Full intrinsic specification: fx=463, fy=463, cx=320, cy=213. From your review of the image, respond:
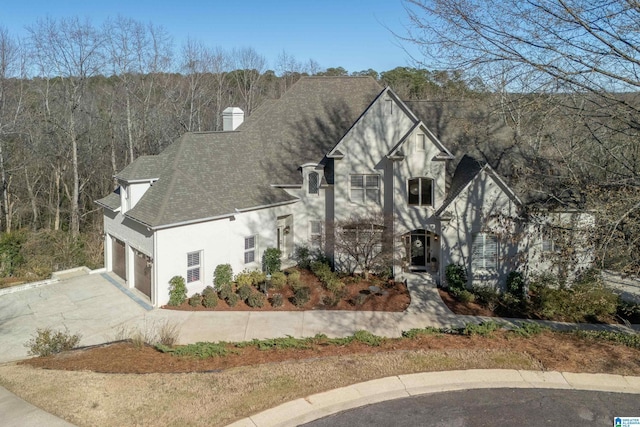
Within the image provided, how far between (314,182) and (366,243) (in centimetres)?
434

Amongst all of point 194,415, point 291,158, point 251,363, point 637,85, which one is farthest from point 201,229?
point 637,85

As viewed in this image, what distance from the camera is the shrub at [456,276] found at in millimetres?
18656

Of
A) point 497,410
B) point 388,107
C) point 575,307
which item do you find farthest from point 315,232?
point 497,410

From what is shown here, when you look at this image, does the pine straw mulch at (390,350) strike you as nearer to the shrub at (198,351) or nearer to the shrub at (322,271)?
the shrub at (198,351)

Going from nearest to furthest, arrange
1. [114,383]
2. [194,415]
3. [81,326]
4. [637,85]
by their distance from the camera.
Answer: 1. [194,415]
2. [114,383]
3. [637,85]
4. [81,326]

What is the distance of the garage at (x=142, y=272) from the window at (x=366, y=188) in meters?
9.28

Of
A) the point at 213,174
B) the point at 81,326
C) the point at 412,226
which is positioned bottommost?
the point at 81,326

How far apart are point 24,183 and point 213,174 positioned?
23.5m

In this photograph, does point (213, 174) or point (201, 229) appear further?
point (213, 174)

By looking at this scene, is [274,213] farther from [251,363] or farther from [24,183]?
[24,183]

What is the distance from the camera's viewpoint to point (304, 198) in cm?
2220

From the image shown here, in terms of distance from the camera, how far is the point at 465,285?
18.9 meters

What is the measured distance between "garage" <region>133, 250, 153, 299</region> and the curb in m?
10.8

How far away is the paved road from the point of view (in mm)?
7633
